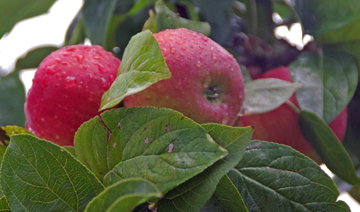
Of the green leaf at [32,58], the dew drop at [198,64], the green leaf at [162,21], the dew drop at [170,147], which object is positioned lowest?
the green leaf at [32,58]

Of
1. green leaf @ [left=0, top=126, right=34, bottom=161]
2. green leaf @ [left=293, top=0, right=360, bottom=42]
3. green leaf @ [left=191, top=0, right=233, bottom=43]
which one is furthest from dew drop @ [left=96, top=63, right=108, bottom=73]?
green leaf @ [left=293, top=0, right=360, bottom=42]

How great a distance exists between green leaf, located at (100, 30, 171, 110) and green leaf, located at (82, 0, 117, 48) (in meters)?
0.25

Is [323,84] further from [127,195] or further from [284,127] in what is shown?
[127,195]

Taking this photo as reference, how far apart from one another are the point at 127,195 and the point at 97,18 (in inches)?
16.7

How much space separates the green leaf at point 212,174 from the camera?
24cm

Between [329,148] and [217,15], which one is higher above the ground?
[217,15]

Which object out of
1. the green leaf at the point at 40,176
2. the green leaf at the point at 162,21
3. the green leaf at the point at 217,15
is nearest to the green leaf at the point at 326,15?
the green leaf at the point at 217,15

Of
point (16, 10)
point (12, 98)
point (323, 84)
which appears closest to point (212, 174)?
point (323, 84)

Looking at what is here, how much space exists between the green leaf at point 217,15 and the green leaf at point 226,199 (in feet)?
0.99

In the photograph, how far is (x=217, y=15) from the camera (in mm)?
545

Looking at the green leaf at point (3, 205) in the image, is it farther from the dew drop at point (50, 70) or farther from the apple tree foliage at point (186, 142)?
the dew drop at point (50, 70)

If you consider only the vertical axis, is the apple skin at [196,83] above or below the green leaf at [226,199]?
above

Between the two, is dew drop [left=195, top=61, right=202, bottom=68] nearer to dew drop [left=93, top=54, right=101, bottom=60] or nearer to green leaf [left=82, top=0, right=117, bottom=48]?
dew drop [left=93, top=54, right=101, bottom=60]

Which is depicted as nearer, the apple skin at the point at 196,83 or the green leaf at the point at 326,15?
the apple skin at the point at 196,83
